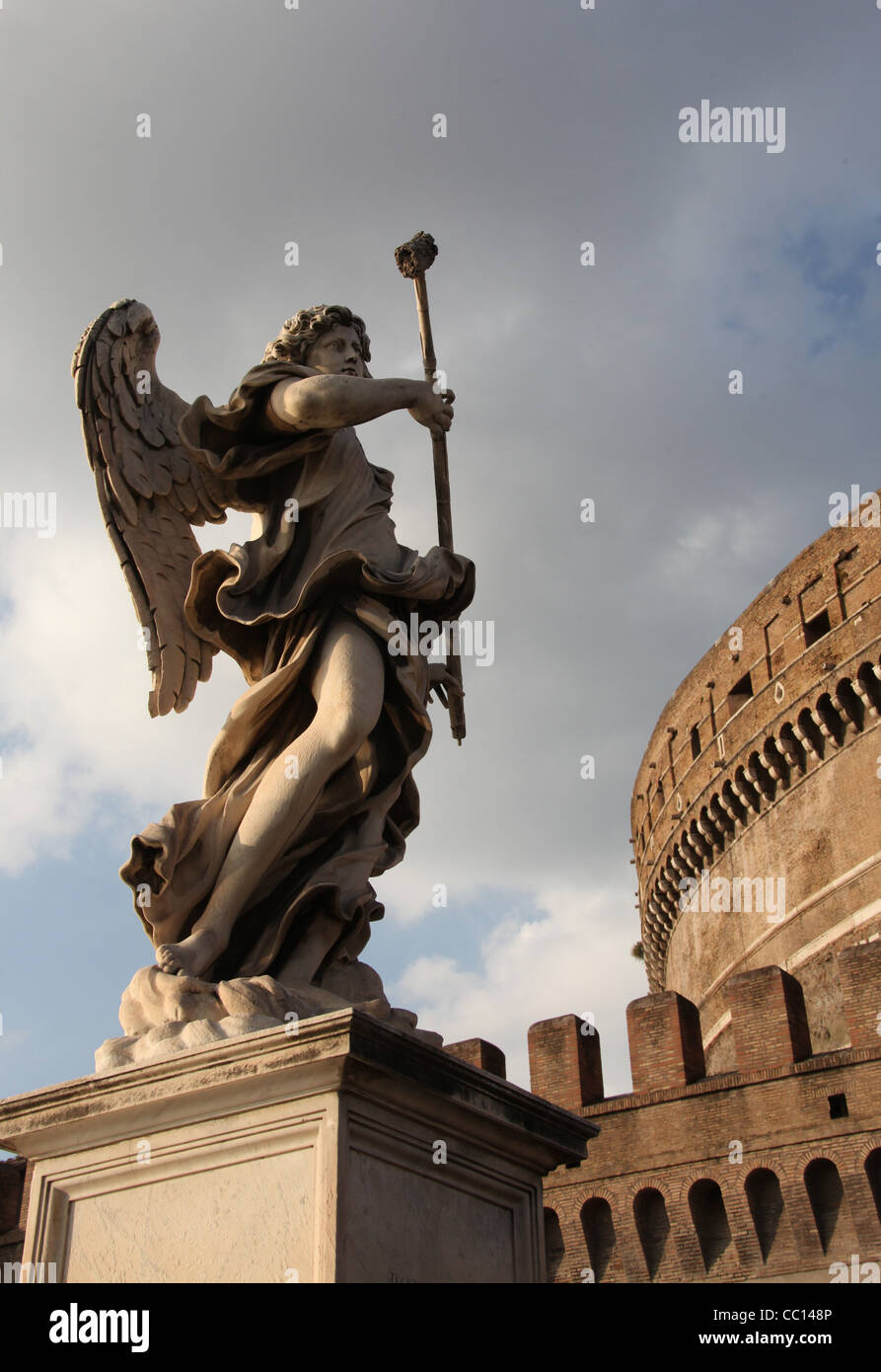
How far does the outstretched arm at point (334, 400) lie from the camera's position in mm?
3738

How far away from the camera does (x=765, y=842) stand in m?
27.5

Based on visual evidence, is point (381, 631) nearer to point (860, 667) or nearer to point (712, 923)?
point (860, 667)

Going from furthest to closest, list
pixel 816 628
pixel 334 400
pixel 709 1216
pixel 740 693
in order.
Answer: pixel 740 693, pixel 816 628, pixel 709 1216, pixel 334 400

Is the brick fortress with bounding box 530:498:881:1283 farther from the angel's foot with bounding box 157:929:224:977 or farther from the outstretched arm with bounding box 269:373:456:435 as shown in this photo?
the angel's foot with bounding box 157:929:224:977

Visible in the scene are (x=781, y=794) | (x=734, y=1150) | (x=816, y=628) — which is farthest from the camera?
(x=781, y=794)

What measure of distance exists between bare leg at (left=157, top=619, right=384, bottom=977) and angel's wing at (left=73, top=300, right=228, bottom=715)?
53 cm

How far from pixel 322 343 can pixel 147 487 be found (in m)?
0.64

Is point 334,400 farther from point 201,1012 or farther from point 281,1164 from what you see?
point 281,1164

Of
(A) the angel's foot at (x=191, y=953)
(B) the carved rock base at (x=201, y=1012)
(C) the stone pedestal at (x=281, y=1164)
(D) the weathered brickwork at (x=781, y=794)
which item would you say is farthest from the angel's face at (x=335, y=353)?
(D) the weathered brickwork at (x=781, y=794)

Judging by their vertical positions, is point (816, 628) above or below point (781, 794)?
above

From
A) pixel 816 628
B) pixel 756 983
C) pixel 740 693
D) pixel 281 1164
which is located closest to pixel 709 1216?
pixel 756 983

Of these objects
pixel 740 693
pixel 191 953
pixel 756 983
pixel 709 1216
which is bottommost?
pixel 191 953

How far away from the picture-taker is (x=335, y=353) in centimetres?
408

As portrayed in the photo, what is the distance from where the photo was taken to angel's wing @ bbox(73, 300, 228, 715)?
397 centimetres
